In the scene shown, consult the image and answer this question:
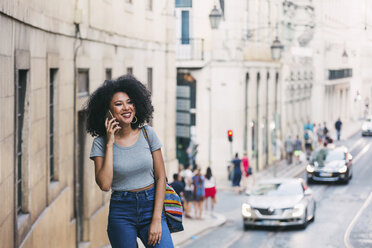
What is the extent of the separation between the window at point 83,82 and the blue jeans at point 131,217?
1048 cm

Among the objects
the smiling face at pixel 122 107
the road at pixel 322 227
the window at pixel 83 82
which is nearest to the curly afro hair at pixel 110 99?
the smiling face at pixel 122 107

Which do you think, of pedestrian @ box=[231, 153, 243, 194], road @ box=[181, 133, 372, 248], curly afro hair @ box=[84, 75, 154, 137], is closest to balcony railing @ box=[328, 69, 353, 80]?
road @ box=[181, 133, 372, 248]

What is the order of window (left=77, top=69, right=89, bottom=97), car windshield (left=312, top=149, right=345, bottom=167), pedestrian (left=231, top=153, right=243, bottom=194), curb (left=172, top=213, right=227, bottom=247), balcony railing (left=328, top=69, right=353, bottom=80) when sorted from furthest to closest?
balcony railing (left=328, top=69, right=353, bottom=80) < car windshield (left=312, top=149, right=345, bottom=167) < pedestrian (left=231, top=153, right=243, bottom=194) < curb (left=172, top=213, right=227, bottom=247) < window (left=77, top=69, right=89, bottom=97)

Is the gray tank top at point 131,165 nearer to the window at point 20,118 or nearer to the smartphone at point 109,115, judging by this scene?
the smartphone at point 109,115

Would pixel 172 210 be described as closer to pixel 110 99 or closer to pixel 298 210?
pixel 110 99

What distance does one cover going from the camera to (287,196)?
22.2 meters

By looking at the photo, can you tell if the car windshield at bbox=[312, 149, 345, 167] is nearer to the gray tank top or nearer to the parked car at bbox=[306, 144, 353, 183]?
the parked car at bbox=[306, 144, 353, 183]

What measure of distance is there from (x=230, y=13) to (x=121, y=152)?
31.7 meters

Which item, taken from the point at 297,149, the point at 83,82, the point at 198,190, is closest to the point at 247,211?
the point at 198,190

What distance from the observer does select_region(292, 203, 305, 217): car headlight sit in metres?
21.4

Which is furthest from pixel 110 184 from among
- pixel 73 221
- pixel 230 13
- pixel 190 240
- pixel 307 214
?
pixel 230 13

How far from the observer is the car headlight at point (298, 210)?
21406 millimetres

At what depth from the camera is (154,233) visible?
5574 millimetres

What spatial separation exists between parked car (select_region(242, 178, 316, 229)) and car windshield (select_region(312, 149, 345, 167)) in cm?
1039
